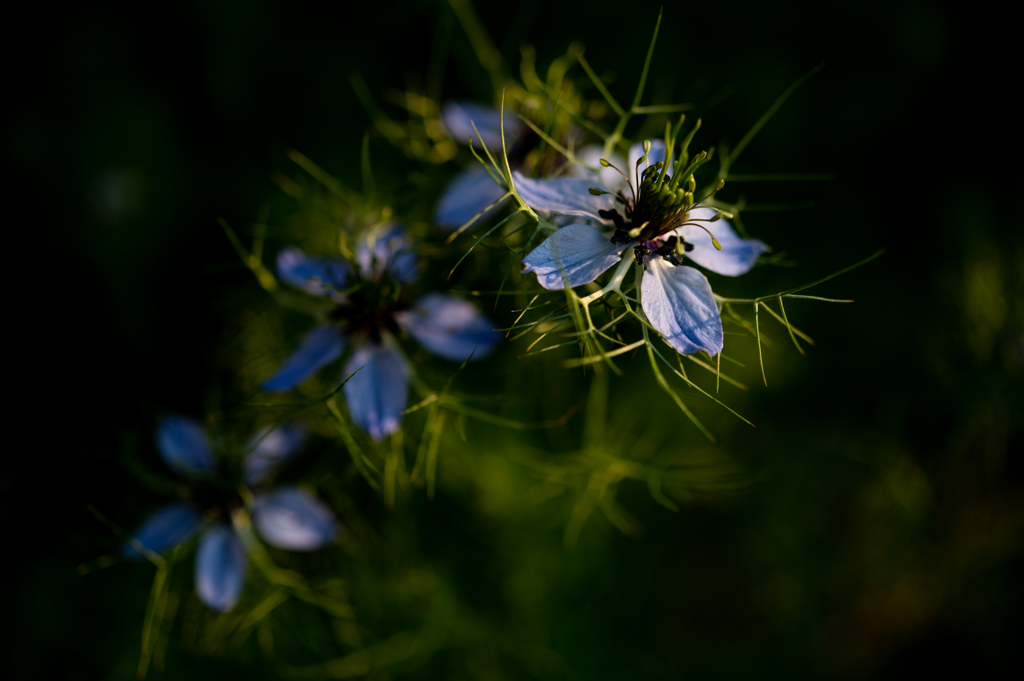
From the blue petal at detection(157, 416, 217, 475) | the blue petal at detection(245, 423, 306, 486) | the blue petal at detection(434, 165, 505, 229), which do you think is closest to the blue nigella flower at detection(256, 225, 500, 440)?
the blue petal at detection(434, 165, 505, 229)

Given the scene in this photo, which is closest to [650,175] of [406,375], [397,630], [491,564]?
[406,375]

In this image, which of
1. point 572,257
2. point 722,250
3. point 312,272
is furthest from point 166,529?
point 722,250

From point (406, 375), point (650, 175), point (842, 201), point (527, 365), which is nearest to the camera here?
point (650, 175)

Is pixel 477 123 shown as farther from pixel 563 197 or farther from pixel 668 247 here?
pixel 668 247

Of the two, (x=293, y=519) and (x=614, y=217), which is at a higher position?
(x=614, y=217)

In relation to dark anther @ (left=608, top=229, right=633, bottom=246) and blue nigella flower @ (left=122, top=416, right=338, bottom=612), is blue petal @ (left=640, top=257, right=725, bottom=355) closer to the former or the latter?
dark anther @ (left=608, top=229, right=633, bottom=246)

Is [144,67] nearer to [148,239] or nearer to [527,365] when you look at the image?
[148,239]

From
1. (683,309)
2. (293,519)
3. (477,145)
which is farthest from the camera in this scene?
(477,145)
